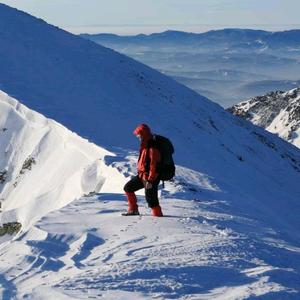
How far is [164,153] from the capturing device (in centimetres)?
1084

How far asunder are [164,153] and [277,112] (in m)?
116

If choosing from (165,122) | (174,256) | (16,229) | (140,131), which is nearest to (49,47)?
(165,122)

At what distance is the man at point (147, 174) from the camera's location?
35.6 feet

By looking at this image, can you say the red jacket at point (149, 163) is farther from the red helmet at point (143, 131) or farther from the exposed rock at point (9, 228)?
the exposed rock at point (9, 228)

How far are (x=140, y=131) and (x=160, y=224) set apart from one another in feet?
6.08

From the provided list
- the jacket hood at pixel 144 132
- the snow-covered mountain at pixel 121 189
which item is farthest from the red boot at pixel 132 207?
the jacket hood at pixel 144 132

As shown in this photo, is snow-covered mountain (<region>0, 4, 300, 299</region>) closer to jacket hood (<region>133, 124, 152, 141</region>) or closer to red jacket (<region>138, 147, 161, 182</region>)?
red jacket (<region>138, 147, 161, 182</region>)

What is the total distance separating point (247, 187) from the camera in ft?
74.9

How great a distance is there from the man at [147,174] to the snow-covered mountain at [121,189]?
13.8 inches

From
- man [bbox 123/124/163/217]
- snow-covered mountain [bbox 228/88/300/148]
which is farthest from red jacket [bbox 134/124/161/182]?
snow-covered mountain [bbox 228/88/300/148]

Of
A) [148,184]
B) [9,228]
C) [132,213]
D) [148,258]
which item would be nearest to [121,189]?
[132,213]

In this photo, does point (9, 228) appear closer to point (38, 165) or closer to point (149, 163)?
point (38, 165)

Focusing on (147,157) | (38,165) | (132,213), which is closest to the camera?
(147,157)

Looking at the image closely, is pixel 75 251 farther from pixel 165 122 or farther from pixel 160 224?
pixel 165 122
